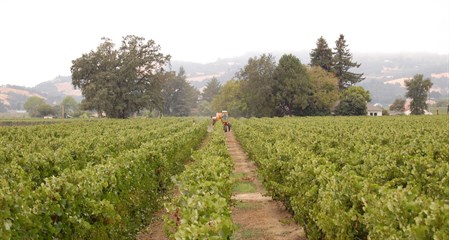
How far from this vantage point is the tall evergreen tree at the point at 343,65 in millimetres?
93531

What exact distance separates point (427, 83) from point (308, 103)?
43.6 m

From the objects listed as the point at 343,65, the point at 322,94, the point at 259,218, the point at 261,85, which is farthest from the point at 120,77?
the point at 259,218

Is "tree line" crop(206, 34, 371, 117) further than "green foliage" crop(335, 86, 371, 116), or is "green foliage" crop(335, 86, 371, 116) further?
"green foliage" crop(335, 86, 371, 116)

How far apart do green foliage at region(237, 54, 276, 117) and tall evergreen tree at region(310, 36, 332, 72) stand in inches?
578

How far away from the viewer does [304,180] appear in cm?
905

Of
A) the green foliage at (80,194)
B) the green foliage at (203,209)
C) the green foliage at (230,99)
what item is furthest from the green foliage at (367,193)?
the green foliage at (230,99)

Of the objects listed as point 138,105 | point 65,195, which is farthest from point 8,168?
point 138,105

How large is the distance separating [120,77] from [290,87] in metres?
27.5

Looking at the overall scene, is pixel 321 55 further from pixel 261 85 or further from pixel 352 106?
pixel 261 85

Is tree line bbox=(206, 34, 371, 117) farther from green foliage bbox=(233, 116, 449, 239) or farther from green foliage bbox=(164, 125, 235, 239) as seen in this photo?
green foliage bbox=(164, 125, 235, 239)

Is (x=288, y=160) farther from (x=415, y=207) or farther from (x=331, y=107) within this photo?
(x=331, y=107)

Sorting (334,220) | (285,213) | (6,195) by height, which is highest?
(6,195)

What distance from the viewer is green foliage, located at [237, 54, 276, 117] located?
75312 millimetres

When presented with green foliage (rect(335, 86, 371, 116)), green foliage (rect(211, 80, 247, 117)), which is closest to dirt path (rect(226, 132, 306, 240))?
green foliage (rect(335, 86, 371, 116))
